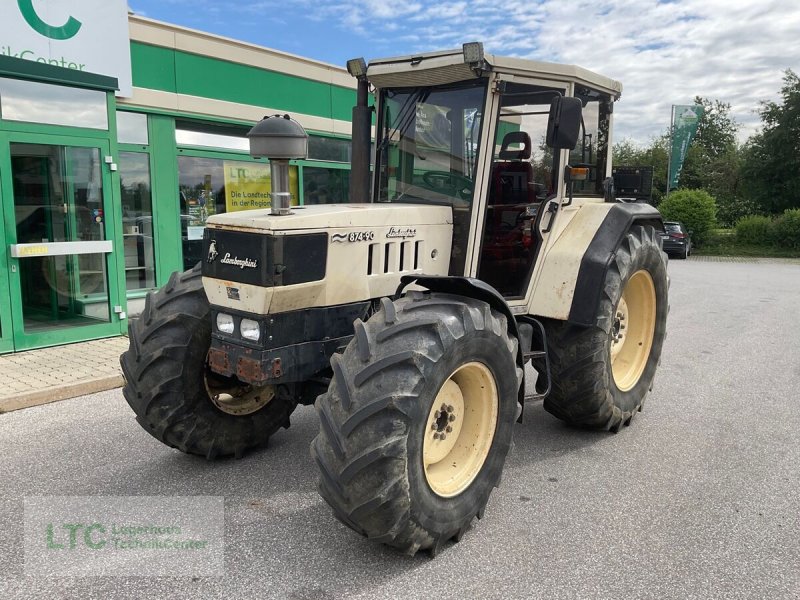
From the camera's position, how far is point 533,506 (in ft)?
12.2

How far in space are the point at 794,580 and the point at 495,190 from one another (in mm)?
2721

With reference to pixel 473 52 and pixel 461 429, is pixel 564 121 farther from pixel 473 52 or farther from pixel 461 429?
pixel 461 429

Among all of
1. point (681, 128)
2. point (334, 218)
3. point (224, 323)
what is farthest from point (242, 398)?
point (681, 128)

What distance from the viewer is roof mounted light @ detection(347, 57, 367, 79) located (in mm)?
4402

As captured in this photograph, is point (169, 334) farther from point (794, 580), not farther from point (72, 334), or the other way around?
point (72, 334)

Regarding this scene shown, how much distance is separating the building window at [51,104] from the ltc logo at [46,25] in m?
0.92

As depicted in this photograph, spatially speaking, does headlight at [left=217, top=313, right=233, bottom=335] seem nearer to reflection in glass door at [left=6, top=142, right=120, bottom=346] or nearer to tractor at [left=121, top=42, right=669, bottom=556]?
tractor at [left=121, top=42, right=669, bottom=556]

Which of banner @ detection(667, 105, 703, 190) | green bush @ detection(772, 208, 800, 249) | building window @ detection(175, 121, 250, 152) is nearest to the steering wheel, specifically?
building window @ detection(175, 121, 250, 152)

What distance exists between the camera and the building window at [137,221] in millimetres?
9023

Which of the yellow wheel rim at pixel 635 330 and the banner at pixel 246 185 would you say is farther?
the banner at pixel 246 185

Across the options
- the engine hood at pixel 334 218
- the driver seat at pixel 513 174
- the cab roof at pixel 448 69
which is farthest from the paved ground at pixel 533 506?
the cab roof at pixel 448 69

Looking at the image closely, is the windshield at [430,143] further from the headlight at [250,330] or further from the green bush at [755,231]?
the green bush at [755,231]

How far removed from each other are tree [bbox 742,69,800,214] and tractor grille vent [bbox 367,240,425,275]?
34424mm

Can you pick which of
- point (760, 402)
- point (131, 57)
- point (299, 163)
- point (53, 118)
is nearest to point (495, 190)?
point (760, 402)
